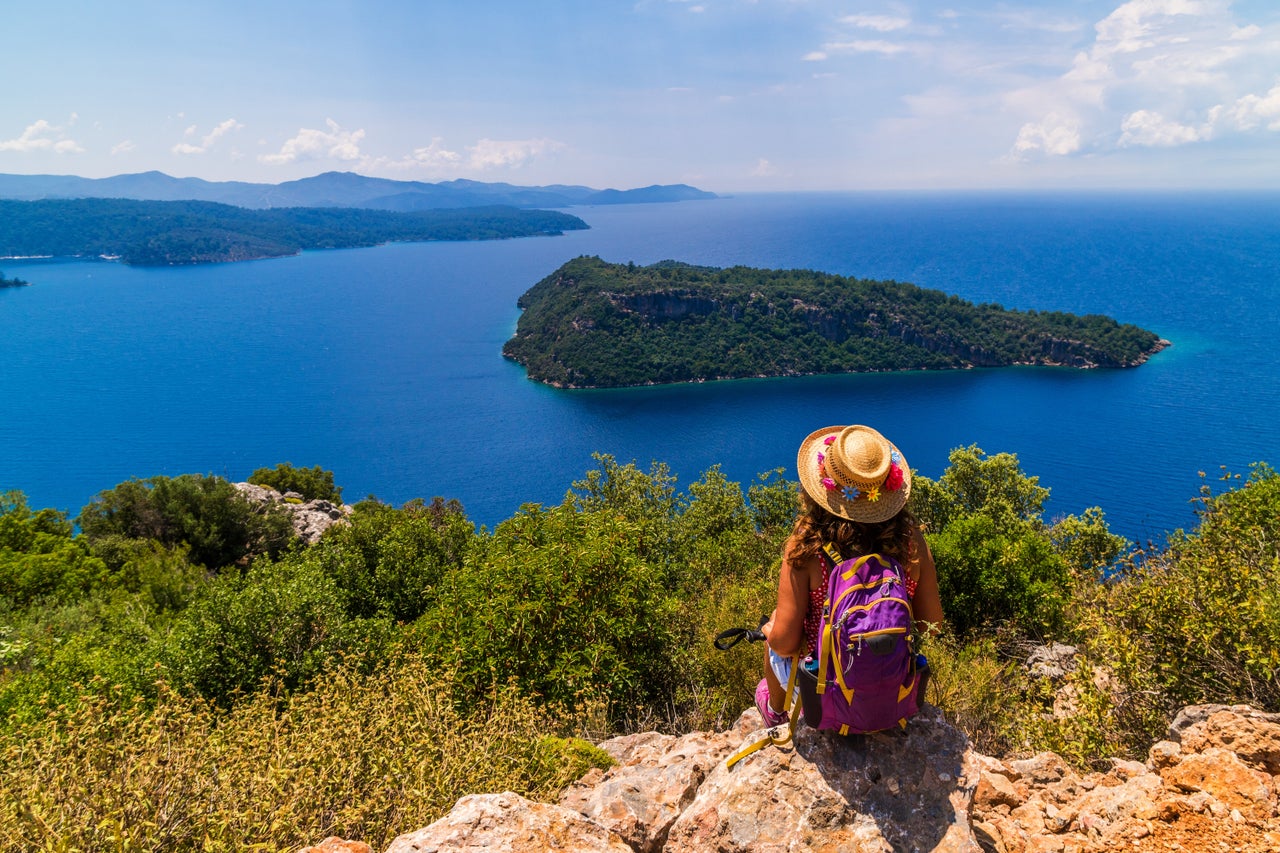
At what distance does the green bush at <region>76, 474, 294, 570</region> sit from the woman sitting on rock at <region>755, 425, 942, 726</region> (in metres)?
43.4

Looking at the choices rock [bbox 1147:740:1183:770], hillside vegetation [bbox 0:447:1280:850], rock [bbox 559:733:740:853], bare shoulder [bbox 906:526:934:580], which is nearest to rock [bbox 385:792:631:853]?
rock [bbox 559:733:740:853]

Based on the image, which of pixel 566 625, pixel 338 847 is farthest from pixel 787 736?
pixel 566 625

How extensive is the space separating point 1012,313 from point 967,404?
147 ft

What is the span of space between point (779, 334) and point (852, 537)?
13203 cm

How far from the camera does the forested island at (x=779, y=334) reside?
121 m

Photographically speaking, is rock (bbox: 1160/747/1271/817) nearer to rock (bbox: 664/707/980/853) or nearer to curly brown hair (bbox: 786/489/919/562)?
rock (bbox: 664/707/980/853)

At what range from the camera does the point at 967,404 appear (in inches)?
3981

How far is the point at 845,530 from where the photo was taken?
427cm

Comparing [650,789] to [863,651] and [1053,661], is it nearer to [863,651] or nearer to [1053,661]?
[863,651]

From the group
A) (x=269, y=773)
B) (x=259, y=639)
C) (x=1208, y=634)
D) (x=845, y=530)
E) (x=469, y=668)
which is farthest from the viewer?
(x=259, y=639)

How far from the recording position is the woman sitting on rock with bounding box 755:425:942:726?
4.28 metres

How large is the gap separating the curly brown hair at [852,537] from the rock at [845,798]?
157 cm

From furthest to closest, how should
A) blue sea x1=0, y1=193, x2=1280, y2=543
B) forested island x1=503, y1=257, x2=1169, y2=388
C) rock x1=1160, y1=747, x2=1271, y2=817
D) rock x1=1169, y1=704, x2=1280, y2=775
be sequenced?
forested island x1=503, y1=257, x2=1169, y2=388, blue sea x1=0, y1=193, x2=1280, y2=543, rock x1=1169, y1=704, x2=1280, y2=775, rock x1=1160, y1=747, x2=1271, y2=817

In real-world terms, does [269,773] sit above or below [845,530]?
below
